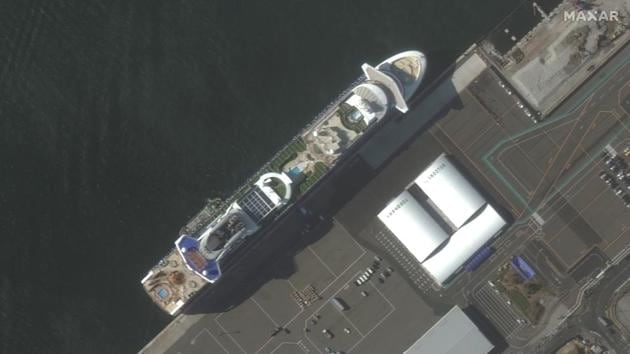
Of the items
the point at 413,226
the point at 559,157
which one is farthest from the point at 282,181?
the point at 559,157

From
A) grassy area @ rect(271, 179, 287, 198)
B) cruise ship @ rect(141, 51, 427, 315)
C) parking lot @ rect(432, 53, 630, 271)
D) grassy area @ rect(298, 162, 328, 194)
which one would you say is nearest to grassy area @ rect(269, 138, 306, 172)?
cruise ship @ rect(141, 51, 427, 315)

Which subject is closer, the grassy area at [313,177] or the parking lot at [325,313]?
the grassy area at [313,177]

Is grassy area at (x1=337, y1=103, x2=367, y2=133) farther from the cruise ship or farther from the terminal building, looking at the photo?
the terminal building

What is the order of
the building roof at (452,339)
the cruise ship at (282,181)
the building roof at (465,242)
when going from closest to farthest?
1. the cruise ship at (282,181)
2. the building roof at (465,242)
3. the building roof at (452,339)

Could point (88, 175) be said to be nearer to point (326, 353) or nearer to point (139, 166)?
point (139, 166)

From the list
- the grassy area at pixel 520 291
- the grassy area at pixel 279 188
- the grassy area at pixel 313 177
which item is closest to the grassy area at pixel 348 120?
the grassy area at pixel 313 177

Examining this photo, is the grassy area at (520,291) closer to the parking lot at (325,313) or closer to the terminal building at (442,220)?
the terminal building at (442,220)
